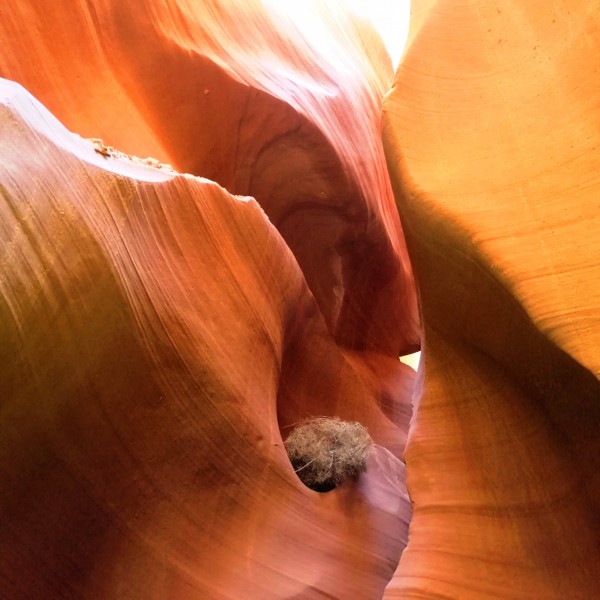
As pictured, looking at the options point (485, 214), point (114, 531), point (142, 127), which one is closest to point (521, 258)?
point (485, 214)

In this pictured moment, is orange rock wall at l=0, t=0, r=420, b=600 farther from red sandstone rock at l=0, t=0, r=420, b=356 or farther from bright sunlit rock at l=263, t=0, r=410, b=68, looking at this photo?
bright sunlit rock at l=263, t=0, r=410, b=68

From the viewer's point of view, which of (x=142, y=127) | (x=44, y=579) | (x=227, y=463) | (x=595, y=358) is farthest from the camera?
(x=142, y=127)

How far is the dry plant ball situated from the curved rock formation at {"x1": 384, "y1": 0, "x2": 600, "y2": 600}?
0.77ft

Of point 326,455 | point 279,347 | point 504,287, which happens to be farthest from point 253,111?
point 504,287

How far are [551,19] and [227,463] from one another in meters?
0.81

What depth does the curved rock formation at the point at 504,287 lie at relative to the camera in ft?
2.60

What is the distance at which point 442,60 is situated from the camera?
101 cm

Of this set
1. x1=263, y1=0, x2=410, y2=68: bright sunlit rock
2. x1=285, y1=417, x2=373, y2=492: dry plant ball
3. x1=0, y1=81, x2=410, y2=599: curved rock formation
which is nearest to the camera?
x1=0, y1=81, x2=410, y2=599: curved rock formation

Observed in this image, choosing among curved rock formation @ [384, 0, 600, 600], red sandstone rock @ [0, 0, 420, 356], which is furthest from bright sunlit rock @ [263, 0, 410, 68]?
curved rock formation @ [384, 0, 600, 600]

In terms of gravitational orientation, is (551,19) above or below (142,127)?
above

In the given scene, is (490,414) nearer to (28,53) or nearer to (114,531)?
(114,531)

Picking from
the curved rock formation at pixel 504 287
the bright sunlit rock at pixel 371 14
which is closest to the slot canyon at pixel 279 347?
the curved rock formation at pixel 504 287

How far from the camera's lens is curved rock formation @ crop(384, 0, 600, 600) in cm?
79

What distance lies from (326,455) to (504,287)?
0.55 metres
